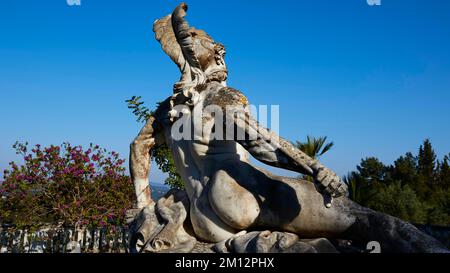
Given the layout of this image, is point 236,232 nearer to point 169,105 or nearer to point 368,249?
point 368,249

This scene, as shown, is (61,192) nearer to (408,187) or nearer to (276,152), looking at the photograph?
(276,152)

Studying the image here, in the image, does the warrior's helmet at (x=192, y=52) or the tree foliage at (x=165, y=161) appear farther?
the tree foliage at (x=165, y=161)

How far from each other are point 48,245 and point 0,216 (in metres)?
2.50

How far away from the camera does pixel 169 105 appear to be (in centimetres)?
430

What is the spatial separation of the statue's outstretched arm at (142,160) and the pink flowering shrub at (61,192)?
22.7ft

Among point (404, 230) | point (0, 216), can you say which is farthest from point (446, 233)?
point (0, 216)

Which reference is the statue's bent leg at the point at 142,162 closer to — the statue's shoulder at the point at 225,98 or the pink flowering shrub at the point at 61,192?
the statue's shoulder at the point at 225,98

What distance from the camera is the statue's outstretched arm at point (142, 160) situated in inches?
169

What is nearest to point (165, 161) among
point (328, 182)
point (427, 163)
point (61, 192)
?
point (61, 192)

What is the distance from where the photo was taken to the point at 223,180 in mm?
3533

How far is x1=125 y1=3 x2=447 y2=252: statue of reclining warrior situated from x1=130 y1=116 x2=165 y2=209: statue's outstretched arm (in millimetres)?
10

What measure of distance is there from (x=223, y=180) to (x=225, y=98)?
730 millimetres

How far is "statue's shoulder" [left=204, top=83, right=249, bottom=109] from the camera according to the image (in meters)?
3.67

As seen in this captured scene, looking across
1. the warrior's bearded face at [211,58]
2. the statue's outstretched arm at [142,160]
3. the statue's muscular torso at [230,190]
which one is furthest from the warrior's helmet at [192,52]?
the statue's outstretched arm at [142,160]
